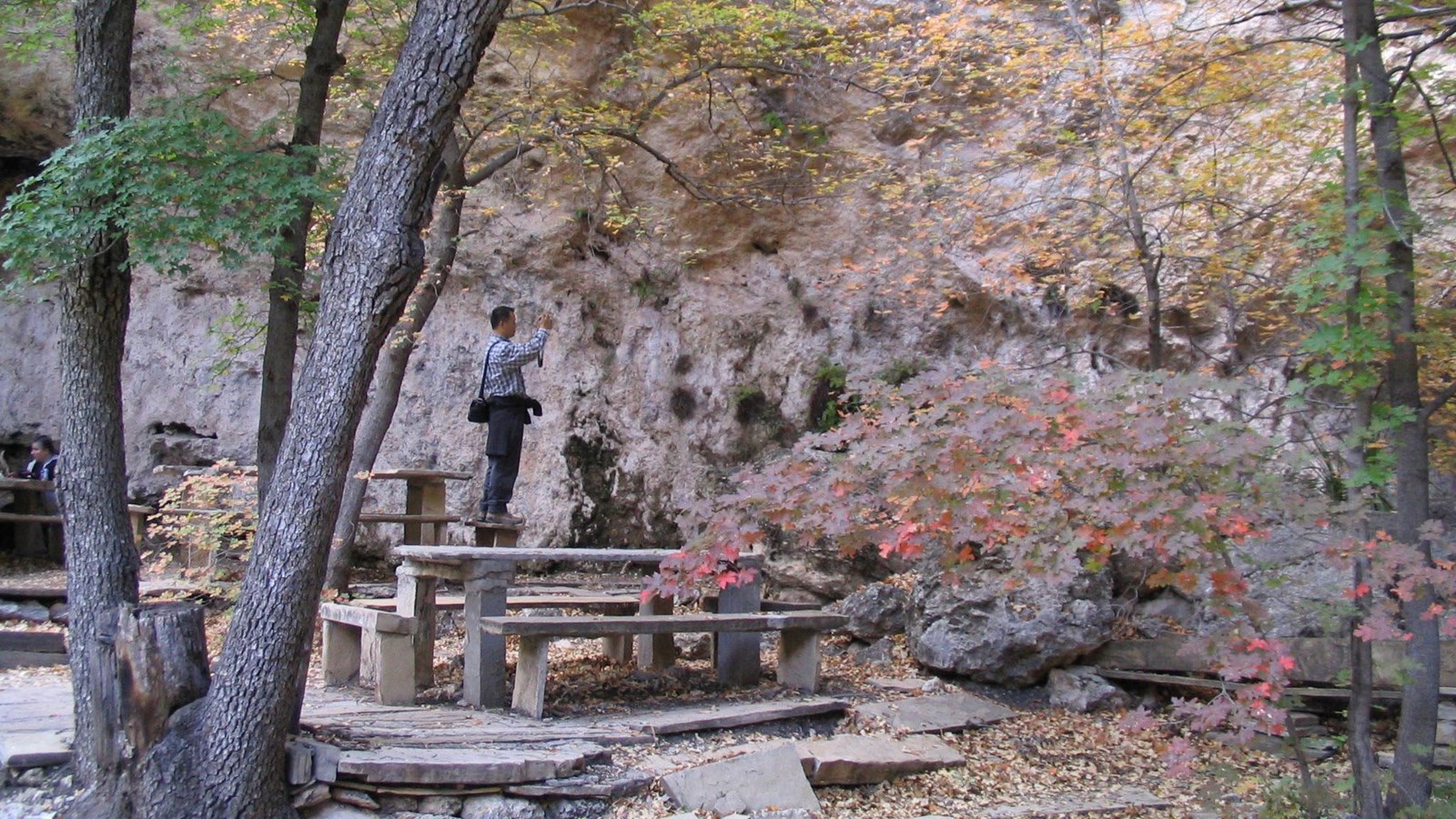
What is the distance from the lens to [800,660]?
7.03 meters

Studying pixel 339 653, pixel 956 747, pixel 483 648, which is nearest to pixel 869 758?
pixel 956 747

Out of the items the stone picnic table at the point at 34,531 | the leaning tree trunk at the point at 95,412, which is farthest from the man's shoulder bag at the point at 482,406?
the stone picnic table at the point at 34,531

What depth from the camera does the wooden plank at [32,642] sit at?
7434 millimetres

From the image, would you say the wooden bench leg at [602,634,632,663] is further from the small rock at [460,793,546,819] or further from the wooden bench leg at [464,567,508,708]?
the small rock at [460,793,546,819]

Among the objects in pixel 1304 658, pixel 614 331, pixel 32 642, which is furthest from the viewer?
pixel 614 331

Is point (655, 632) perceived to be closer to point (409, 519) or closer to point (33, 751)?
point (33, 751)

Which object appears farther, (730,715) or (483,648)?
(730,715)

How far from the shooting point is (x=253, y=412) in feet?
39.1

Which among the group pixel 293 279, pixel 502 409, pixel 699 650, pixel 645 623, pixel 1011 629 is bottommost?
pixel 699 650

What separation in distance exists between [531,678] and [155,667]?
1929 mm

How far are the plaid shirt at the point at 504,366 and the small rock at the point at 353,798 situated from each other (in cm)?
392

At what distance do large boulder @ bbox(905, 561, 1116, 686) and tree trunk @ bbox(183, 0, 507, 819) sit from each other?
483cm

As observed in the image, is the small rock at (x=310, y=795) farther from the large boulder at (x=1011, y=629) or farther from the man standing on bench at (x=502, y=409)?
the large boulder at (x=1011, y=629)

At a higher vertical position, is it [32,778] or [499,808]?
[32,778]
